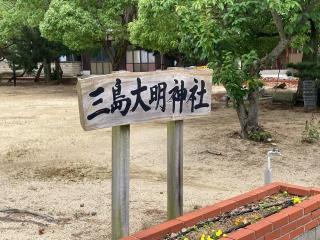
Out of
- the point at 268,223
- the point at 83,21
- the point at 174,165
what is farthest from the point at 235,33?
the point at 83,21

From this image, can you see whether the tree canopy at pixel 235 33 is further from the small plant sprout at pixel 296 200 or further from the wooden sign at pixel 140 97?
the small plant sprout at pixel 296 200

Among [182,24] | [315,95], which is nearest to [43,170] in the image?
[182,24]

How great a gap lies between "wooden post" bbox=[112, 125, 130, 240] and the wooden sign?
14 centimetres

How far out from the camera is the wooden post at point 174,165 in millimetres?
4531

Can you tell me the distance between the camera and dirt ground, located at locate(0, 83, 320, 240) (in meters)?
5.61

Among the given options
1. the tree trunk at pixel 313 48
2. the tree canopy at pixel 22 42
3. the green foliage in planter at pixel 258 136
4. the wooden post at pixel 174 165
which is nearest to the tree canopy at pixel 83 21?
the tree canopy at pixel 22 42

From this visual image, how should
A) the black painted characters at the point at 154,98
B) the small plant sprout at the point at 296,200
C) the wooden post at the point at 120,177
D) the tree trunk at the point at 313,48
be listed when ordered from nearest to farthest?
the black painted characters at the point at 154,98 < the wooden post at the point at 120,177 < the small plant sprout at the point at 296,200 < the tree trunk at the point at 313,48

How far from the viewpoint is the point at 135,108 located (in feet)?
12.7

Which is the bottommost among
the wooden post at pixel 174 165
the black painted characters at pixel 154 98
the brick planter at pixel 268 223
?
the brick planter at pixel 268 223

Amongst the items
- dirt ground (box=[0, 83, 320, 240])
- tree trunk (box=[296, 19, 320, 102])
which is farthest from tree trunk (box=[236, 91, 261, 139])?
tree trunk (box=[296, 19, 320, 102])

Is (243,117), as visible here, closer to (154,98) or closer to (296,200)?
(296,200)

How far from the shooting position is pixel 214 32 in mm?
8891

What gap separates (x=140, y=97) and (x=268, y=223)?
1.44 meters

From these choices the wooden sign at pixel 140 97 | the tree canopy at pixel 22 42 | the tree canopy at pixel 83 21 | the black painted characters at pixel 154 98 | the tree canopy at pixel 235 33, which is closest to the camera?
the wooden sign at pixel 140 97
